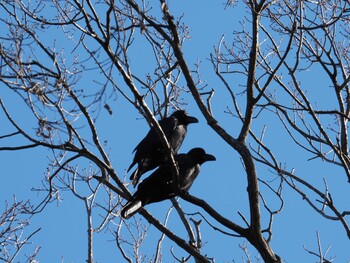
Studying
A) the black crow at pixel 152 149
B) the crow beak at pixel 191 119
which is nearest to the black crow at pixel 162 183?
the black crow at pixel 152 149

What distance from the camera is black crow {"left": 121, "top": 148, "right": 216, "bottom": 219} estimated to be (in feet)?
23.6

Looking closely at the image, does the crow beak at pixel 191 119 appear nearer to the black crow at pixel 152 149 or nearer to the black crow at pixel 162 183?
the black crow at pixel 152 149

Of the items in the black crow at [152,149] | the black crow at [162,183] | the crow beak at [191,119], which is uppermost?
the crow beak at [191,119]

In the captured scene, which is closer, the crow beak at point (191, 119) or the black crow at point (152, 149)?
the black crow at point (152, 149)

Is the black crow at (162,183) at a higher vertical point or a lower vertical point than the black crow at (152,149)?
lower

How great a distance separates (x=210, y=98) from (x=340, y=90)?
1.56m

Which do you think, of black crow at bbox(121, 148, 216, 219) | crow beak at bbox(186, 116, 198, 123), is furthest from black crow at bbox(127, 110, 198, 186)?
crow beak at bbox(186, 116, 198, 123)

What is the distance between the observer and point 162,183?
7613mm

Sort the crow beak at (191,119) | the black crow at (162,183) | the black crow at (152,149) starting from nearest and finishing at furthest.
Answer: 1. the black crow at (162,183)
2. the black crow at (152,149)
3. the crow beak at (191,119)

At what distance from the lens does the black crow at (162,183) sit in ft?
23.6

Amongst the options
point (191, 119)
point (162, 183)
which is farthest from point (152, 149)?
point (191, 119)

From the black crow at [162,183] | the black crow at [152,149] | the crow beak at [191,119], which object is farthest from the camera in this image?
the crow beak at [191,119]

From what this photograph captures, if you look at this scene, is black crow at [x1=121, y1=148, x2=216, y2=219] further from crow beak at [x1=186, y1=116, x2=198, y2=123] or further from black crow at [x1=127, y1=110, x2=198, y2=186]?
crow beak at [x1=186, y1=116, x2=198, y2=123]

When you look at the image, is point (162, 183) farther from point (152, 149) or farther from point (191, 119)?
point (191, 119)
